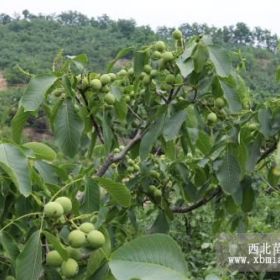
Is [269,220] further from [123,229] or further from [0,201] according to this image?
[0,201]

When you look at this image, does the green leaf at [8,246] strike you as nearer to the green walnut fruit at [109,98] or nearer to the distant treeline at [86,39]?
the green walnut fruit at [109,98]

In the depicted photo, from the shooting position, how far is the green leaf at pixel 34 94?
4.80 ft

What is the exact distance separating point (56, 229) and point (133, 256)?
1.13 feet

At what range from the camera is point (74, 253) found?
3.68ft

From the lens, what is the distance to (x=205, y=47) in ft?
5.21

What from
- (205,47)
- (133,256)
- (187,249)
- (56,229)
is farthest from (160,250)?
(187,249)

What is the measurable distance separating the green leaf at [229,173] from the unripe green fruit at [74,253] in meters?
0.70

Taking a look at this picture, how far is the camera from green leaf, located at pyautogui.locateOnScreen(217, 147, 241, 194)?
5.66ft

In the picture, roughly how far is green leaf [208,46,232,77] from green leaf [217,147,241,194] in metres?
0.26

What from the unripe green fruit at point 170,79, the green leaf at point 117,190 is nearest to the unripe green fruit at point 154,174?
the unripe green fruit at point 170,79

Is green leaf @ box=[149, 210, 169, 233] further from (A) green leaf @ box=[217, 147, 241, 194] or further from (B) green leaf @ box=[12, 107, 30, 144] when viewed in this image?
(B) green leaf @ box=[12, 107, 30, 144]

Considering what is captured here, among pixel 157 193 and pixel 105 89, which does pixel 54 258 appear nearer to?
pixel 105 89

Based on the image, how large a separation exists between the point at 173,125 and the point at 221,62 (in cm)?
23

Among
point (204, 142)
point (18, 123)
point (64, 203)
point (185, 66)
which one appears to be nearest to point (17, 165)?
point (64, 203)
